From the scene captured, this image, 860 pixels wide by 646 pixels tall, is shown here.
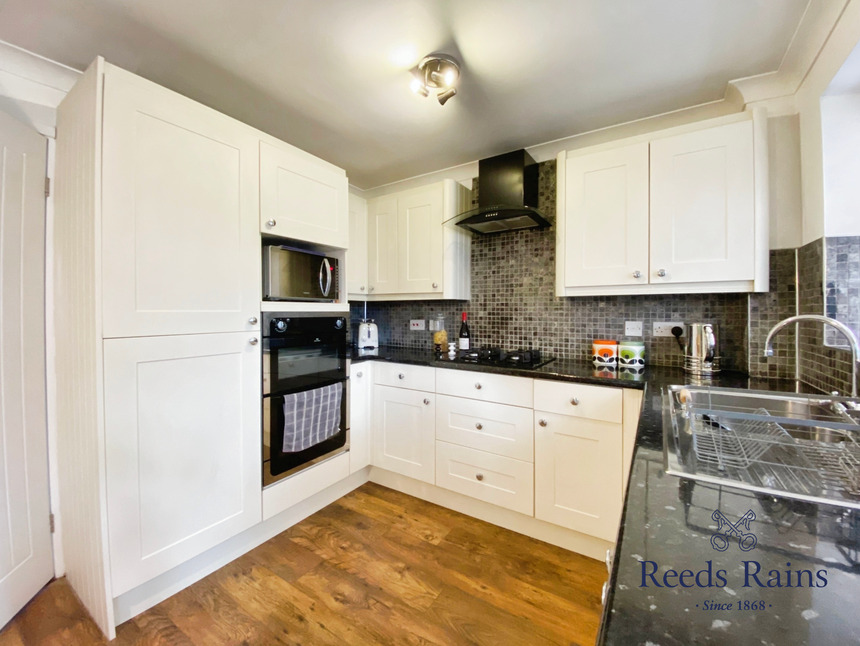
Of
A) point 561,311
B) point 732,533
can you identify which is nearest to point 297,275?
point 561,311

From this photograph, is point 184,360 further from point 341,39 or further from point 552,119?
point 552,119

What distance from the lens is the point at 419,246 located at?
2529mm

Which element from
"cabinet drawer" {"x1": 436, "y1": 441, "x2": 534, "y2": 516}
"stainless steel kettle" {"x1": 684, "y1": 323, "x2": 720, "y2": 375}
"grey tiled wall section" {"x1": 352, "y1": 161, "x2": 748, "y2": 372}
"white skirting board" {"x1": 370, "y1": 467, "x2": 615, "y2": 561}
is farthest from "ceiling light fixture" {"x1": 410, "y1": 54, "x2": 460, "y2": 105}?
"white skirting board" {"x1": 370, "y1": 467, "x2": 615, "y2": 561}

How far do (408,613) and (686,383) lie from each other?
1.53 m

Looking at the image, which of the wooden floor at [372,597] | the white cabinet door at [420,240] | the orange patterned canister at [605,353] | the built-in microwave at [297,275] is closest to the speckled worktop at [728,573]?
the wooden floor at [372,597]

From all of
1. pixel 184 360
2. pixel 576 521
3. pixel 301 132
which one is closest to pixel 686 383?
pixel 576 521

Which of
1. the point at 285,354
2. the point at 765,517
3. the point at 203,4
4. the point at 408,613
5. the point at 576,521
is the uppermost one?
the point at 203,4

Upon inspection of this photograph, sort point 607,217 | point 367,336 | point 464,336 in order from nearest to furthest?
point 607,217
point 464,336
point 367,336

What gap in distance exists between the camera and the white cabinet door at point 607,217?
5.84 ft

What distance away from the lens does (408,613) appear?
142 cm

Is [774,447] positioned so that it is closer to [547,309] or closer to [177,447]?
[547,309]

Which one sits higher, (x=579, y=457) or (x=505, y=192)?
(x=505, y=192)

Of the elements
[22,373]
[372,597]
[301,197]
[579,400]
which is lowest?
[372,597]

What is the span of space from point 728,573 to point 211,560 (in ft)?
6.68
